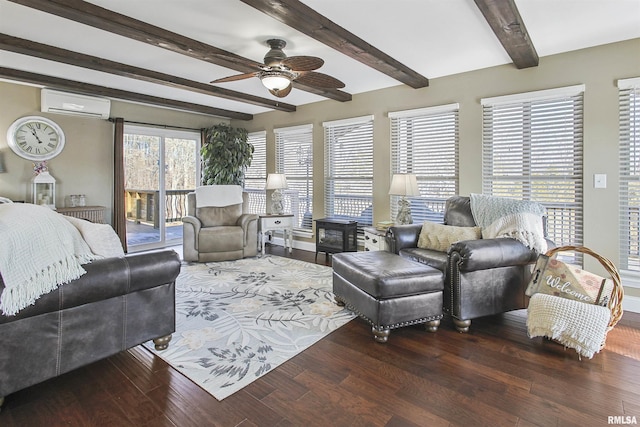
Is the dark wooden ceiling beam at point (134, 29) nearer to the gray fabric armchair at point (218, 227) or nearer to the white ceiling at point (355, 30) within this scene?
the white ceiling at point (355, 30)

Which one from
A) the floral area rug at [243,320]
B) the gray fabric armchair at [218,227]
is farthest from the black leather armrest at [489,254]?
the gray fabric armchair at [218,227]

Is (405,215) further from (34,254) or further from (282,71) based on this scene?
(34,254)

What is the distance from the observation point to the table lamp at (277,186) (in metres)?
5.46

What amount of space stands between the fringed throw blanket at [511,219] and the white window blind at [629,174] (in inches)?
34.3

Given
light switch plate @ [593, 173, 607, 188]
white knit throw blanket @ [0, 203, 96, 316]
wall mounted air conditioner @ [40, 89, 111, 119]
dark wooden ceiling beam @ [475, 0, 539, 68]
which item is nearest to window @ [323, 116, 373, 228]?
dark wooden ceiling beam @ [475, 0, 539, 68]

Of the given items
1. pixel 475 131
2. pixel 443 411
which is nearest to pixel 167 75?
pixel 475 131

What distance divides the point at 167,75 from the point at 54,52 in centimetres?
111

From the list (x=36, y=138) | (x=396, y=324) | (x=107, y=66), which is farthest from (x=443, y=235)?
(x=36, y=138)

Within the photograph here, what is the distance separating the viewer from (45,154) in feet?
15.2

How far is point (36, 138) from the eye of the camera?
4559mm

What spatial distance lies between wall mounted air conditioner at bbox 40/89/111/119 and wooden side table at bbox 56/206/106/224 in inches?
52.8

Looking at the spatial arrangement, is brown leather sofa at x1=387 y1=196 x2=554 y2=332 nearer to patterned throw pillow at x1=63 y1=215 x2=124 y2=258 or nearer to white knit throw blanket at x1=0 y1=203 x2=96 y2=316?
patterned throw pillow at x1=63 y1=215 x2=124 y2=258

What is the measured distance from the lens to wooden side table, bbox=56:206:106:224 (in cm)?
457

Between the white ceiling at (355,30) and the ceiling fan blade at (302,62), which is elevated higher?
the white ceiling at (355,30)
